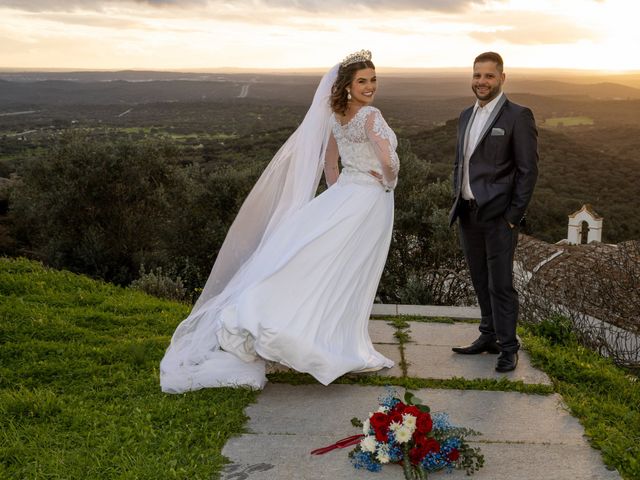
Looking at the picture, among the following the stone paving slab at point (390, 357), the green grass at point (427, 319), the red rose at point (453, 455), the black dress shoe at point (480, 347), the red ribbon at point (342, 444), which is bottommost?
the green grass at point (427, 319)

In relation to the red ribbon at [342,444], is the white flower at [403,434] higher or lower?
higher

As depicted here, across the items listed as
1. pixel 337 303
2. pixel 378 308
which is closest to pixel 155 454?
pixel 337 303

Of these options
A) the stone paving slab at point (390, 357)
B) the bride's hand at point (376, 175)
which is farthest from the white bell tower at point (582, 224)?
the bride's hand at point (376, 175)

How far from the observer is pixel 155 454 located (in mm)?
3676

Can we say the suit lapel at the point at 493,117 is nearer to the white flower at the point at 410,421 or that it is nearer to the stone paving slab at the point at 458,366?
the stone paving slab at the point at 458,366

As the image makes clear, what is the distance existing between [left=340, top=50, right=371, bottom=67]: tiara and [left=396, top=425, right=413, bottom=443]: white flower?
108 inches

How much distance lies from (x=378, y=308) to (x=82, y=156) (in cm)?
1095

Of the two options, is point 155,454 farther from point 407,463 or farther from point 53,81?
point 53,81

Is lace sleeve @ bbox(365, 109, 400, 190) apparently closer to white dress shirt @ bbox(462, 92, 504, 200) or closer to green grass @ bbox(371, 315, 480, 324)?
white dress shirt @ bbox(462, 92, 504, 200)

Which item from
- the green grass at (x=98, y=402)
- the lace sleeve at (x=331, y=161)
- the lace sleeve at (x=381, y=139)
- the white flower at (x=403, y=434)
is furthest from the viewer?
the lace sleeve at (x=331, y=161)

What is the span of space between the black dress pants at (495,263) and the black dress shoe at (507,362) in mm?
38

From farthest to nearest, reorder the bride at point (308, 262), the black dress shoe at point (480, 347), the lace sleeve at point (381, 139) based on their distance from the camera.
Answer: the black dress shoe at point (480, 347)
the lace sleeve at point (381, 139)
the bride at point (308, 262)

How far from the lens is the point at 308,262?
4746 millimetres

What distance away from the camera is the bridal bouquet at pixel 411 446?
3.39m
